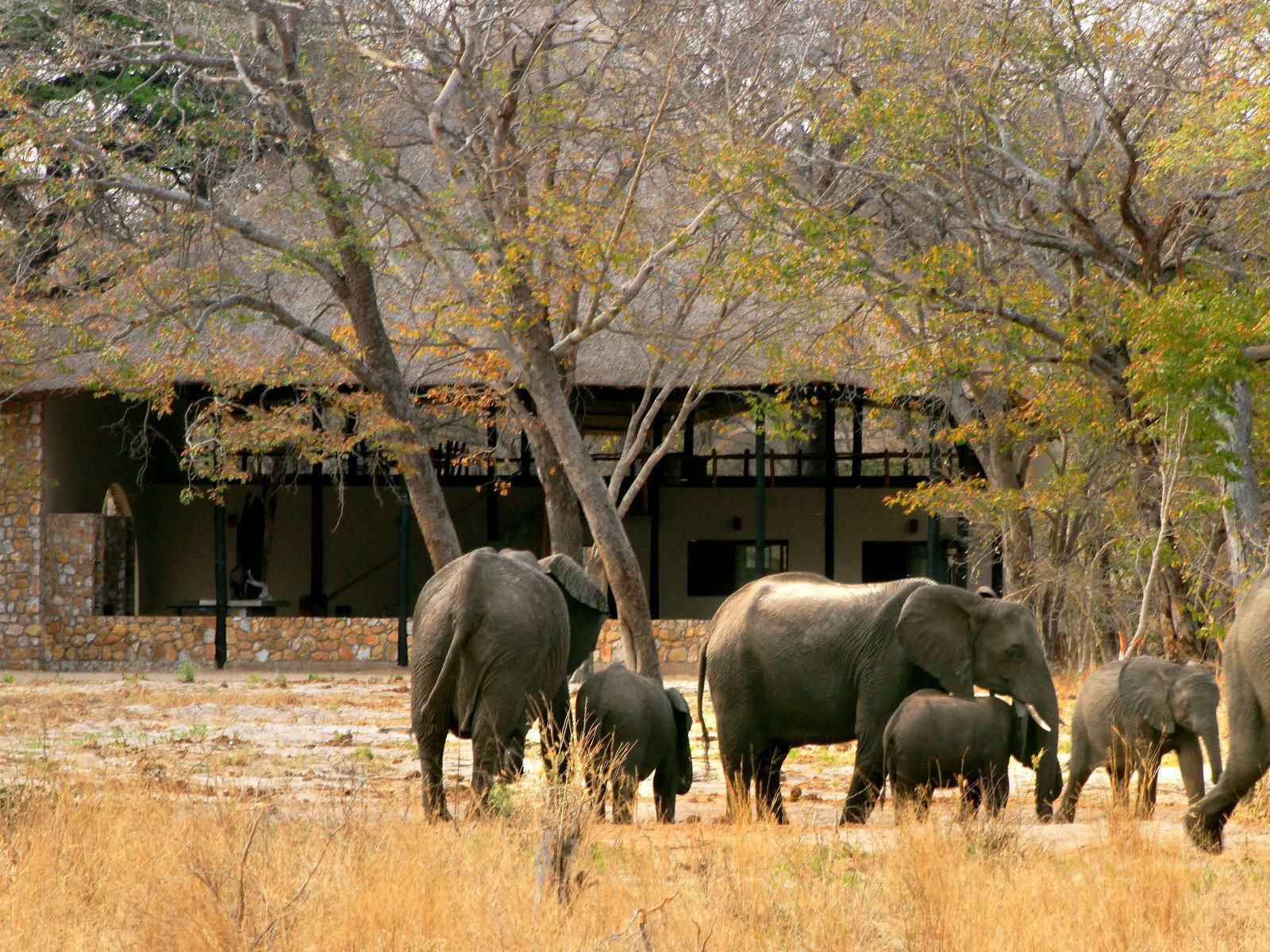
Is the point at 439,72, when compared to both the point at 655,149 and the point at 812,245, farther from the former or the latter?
the point at 812,245

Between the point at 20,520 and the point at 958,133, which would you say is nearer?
the point at 958,133

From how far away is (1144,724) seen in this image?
8.48 m

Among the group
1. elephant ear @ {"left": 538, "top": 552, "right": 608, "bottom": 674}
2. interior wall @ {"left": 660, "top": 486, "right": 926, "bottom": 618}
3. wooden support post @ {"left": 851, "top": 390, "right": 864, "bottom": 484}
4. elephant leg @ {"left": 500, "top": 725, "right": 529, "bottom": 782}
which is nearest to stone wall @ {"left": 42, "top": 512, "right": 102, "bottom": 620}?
interior wall @ {"left": 660, "top": 486, "right": 926, "bottom": 618}

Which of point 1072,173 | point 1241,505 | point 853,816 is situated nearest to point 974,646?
point 853,816

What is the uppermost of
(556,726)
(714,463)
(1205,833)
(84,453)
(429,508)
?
(84,453)

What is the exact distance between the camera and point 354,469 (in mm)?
27141

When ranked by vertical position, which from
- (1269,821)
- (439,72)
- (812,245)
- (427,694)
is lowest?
(1269,821)

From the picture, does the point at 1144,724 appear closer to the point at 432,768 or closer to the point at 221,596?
the point at 432,768

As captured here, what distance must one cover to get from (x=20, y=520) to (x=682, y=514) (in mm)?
10952

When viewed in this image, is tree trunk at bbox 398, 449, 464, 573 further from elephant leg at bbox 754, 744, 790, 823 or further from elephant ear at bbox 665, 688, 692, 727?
elephant leg at bbox 754, 744, 790, 823

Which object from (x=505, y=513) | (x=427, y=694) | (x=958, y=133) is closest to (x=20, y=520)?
(x=505, y=513)

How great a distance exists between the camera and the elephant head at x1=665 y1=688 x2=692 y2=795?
8.84 metres

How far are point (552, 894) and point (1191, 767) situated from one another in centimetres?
440

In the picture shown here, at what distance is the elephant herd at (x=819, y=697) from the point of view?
784 centimetres
